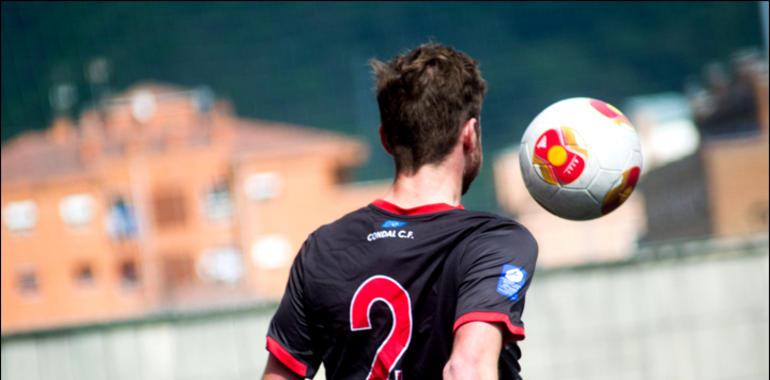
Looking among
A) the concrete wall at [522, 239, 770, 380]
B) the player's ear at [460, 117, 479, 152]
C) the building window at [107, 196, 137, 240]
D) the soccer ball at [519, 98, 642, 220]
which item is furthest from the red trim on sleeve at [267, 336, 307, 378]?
the building window at [107, 196, 137, 240]

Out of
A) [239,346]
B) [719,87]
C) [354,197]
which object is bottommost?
[239,346]

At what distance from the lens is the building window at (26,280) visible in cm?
658

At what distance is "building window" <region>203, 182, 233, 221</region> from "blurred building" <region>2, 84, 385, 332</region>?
19 millimetres

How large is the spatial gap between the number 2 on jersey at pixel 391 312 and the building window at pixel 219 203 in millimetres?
5590

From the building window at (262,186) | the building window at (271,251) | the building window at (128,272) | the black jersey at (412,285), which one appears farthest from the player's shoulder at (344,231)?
the building window at (128,272)

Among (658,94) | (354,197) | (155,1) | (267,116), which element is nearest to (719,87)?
(658,94)

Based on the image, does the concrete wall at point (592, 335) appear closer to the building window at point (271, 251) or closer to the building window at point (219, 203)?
the building window at point (271, 251)

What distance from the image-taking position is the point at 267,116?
788 cm

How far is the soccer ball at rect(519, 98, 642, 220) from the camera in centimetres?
306

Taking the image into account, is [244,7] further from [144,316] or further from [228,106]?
[144,316]

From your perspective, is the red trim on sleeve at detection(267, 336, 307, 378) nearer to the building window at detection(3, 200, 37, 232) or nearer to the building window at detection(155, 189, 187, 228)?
the building window at detection(3, 200, 37, 232)

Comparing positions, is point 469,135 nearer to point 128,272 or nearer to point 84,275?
point 84,275

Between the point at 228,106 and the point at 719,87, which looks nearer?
the point at 719,87

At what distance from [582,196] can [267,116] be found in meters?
5.07
